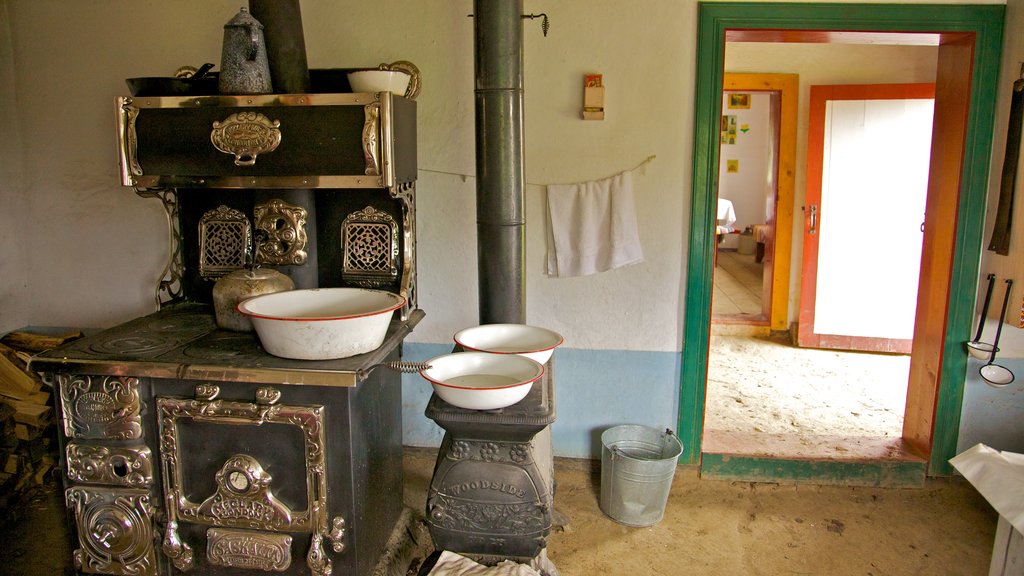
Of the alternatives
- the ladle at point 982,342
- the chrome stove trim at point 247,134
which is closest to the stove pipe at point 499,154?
the chrome stove trim at point 247,134

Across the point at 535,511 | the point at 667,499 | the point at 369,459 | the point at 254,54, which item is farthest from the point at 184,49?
the point at 667,499

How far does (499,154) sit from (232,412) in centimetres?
104

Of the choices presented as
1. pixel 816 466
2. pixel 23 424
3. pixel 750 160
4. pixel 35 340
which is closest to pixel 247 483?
pixel 23 424

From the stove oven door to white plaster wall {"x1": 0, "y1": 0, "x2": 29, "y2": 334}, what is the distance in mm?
1392

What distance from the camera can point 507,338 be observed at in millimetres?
2141

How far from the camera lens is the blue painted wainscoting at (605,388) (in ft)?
8.71

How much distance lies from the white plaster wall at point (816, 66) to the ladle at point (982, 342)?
194 centimetres

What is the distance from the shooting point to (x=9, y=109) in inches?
104

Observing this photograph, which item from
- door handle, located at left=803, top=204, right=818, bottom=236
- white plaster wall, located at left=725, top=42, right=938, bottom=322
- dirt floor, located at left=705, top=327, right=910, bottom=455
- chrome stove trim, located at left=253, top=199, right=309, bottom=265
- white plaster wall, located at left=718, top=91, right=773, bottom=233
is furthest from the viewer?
white plaster wall, located at left=718, top=91, right=773, bottom=233

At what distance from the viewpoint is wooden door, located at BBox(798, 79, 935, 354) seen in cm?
411

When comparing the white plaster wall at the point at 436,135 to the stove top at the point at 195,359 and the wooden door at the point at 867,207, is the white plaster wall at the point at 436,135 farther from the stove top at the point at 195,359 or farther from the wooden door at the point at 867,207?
the wooden door at the point at 867,207

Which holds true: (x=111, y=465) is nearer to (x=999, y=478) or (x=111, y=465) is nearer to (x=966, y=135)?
(x=999, y=478)

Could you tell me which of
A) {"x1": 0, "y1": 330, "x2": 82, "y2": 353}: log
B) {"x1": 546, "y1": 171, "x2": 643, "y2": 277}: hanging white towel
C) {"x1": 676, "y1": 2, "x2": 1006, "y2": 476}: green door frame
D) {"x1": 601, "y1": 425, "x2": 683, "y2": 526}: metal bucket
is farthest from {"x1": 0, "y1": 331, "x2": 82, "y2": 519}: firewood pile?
{"x1": 676, "y1": 2, "x2": 1006, "y2": 476}: green door frame

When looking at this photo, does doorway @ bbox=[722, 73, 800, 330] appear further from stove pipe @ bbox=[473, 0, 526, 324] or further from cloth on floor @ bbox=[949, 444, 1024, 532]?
cloth on floor @ bbox=[949, 444, 1024, 532]
